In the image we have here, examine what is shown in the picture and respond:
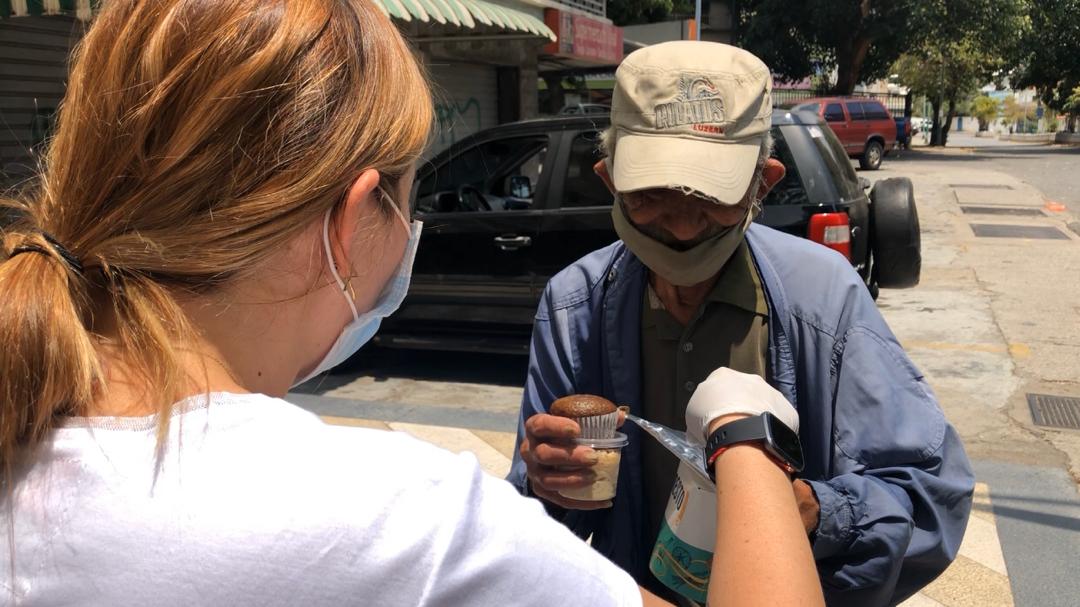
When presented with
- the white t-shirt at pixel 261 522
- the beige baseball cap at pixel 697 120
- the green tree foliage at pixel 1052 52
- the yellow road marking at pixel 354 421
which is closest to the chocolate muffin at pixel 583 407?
the beige baseball cap at pixel 697 120

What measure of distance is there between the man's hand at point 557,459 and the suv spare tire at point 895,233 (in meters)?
5.05

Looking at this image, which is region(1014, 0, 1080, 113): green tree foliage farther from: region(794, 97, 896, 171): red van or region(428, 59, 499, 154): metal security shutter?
region(428, 59, 499, 154): metal security shutter

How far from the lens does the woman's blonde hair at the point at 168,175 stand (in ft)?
3.01

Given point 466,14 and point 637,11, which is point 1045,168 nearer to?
point 637,11

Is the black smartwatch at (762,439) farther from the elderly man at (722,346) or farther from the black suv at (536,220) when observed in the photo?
the black suv at (536,220)

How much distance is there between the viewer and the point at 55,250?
0.96 m

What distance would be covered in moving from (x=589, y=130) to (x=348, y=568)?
5.50 meters

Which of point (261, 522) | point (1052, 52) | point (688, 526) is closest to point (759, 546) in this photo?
point (688, 526)

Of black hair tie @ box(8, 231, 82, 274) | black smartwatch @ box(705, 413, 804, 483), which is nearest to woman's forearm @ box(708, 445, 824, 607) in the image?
black smartwatch @ box(705, 413, 804, 483)

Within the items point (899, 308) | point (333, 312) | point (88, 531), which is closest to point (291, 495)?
point (88, 531)

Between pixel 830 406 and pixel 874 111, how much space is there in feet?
90.0

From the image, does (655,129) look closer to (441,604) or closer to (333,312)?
(333,312)

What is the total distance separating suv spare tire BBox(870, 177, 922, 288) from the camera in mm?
6082

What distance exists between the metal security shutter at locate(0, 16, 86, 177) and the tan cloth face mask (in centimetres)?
697
